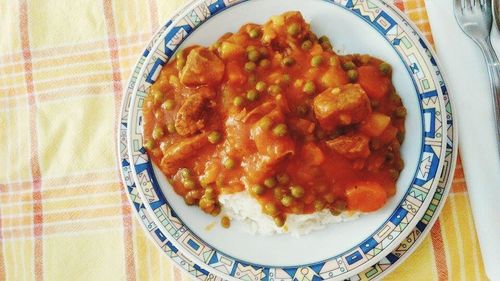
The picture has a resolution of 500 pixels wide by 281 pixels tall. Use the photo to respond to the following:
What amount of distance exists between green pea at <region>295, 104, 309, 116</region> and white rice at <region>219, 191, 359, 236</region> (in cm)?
69

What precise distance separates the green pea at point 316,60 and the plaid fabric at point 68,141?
1.30 meters

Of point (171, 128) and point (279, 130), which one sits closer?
point (279, 130)

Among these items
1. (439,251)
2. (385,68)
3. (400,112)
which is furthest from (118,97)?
(439,251)

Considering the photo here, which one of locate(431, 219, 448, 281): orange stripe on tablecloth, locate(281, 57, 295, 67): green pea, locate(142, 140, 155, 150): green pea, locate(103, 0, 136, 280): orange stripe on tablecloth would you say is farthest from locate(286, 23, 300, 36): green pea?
locate(431, 219, 448, 281): orange stripe on tablecloth

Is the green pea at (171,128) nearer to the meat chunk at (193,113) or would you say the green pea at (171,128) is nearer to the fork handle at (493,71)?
the meat chunk at (193,113)

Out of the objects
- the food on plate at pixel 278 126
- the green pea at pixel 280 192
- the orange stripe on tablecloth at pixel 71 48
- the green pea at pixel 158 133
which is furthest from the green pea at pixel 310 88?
the orange stripe on tablecloth at pixel 71 48

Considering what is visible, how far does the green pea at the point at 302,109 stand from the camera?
3777mm

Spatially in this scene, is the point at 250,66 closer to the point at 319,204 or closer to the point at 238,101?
the point at 238,101

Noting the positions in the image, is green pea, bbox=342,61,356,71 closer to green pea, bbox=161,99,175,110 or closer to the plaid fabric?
green pea, bbox=161,99,175,110

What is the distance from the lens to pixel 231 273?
396 centimetres

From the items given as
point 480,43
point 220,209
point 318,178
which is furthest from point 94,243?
point 480,43

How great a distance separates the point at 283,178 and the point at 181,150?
726 mm

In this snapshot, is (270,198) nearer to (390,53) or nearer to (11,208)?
(390,53)

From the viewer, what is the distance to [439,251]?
13.0 ft
